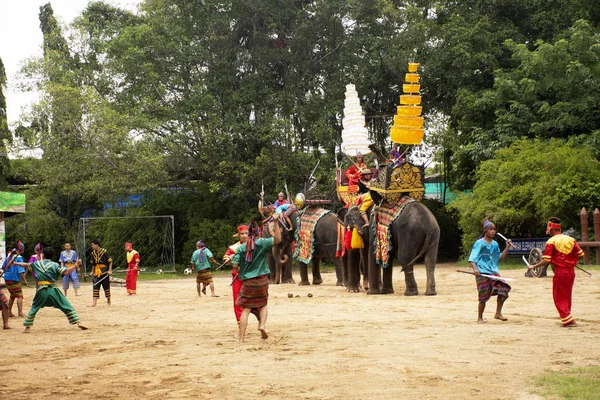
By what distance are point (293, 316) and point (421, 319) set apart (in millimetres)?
2344

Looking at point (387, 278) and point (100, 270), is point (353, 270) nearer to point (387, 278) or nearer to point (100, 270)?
point (387, 278)

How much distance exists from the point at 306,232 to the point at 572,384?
565 inches

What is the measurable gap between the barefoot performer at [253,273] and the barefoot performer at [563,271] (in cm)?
355

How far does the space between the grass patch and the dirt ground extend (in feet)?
0.59

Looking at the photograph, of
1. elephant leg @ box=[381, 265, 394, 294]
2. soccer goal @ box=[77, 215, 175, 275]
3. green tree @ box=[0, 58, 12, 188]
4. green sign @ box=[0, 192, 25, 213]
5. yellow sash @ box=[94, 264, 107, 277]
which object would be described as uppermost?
green tree @ box=[0, 58, 12, 188]

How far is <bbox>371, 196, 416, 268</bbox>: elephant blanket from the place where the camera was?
53.7 feet

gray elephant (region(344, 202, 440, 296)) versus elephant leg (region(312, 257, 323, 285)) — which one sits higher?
gray elephant (region(344, 202, 440, 296))

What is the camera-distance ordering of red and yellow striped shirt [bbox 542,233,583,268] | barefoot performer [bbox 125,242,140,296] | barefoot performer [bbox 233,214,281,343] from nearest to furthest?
barefoot performer [bbox 233,214,281,343]
red and yellow striped shirt [bbox 542,233,583,268]
barefoot performer [bbox 125,242,140,296]

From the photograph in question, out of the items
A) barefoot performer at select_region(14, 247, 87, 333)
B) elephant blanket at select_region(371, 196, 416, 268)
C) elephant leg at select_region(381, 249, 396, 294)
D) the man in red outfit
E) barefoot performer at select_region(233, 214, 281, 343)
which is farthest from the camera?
the man in red outfit

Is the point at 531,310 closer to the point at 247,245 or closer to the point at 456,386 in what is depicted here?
the point at 247,245

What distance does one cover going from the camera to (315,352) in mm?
9406

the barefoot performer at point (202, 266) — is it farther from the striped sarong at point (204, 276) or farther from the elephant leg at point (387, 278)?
the elephant leg at point (387, 278)

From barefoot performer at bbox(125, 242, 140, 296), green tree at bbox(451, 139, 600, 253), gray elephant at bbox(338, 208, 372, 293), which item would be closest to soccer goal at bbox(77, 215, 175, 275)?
barefoot performer at bbox(125, 242, 140, 296)

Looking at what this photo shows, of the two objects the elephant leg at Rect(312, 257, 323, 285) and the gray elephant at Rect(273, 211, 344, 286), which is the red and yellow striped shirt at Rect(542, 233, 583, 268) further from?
the elephant leg at Rect(312, 257, 323, 285)
